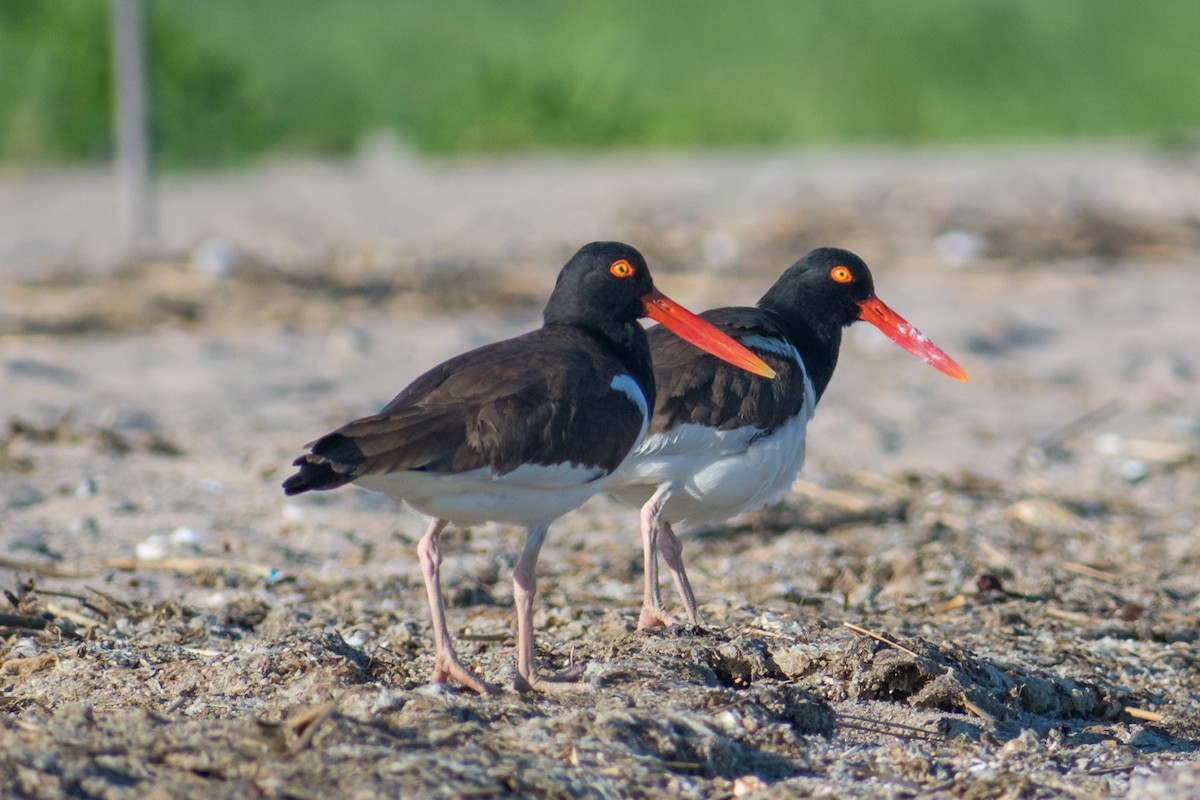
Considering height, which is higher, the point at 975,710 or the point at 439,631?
the point at 439,631

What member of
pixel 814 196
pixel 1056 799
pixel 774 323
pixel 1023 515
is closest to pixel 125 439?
pixel 774 323

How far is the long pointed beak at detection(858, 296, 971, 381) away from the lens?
5555mm

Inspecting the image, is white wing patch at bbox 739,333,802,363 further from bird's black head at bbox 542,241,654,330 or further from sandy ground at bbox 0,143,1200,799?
sandy ground at bbox 0,143,1200,799

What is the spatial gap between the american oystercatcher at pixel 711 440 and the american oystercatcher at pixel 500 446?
30 centimetres

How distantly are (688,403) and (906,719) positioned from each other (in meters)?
1.22

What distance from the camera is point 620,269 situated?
470 cm

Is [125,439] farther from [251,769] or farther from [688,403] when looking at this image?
[251,769]

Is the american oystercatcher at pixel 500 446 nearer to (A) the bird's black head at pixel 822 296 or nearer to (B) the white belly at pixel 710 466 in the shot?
(B) the white belly at pixel 710 466

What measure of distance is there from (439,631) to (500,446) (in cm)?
53

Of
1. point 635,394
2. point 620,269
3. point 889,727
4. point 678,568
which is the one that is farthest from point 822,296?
point 889,727

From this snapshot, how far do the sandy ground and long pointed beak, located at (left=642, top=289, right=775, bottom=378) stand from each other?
0.76m

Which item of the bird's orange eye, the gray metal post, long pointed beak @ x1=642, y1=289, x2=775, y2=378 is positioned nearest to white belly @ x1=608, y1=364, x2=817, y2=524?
long pointed beak @ x1=642, y1=289, x2=775, y2=378

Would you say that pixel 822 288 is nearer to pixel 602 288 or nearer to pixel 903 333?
pixel 903 333

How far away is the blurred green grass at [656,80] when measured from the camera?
49.0 ft
